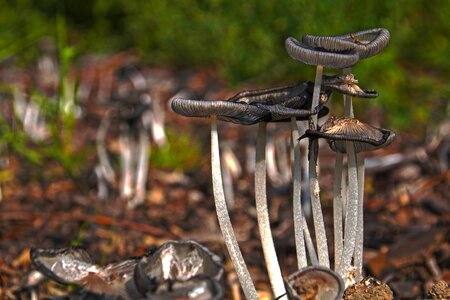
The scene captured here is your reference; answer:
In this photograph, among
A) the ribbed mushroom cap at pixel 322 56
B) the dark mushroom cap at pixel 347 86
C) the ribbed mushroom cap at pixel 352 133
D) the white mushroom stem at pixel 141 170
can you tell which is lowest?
the white mushroom stem at pixel 141 170

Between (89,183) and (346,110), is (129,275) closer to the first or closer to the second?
(346,110)

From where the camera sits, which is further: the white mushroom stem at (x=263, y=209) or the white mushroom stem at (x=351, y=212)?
the white mushroom stem at (x=263, y=209)

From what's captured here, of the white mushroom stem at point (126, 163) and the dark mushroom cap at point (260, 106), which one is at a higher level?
the dark mushroom cap at point (260, 106)

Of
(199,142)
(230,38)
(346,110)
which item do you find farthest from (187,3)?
(346,110)

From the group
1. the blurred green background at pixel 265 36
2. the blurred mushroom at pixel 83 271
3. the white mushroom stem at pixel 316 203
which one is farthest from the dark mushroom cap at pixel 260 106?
the blurred green background at pixel 265 36

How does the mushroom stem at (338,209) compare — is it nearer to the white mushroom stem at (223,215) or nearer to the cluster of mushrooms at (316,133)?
the cluster of mushrooms at (316,133)

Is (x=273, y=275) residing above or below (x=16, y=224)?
above

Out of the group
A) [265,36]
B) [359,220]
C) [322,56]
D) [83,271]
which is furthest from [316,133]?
[265,36]
